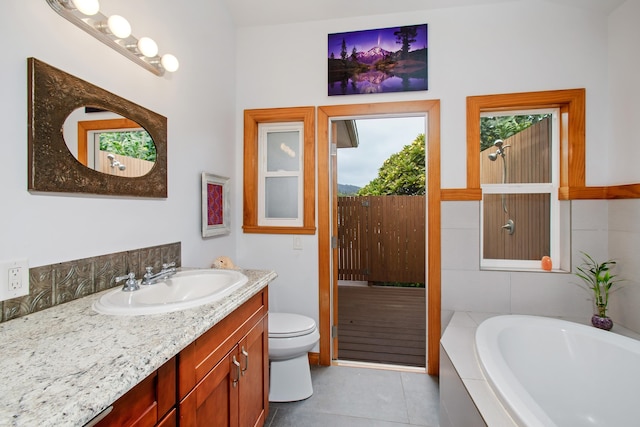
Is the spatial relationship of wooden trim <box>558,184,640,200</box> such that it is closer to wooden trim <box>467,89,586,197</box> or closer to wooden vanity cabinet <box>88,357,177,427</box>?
wooden trim <box>467,89,586,197</box>

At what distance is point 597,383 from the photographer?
1382mm

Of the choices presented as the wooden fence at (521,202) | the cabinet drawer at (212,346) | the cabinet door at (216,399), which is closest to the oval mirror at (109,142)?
the cabinet drawer at (212,346)

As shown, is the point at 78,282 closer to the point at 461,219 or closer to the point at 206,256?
the point at 206,256

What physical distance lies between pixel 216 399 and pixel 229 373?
0.33 feet

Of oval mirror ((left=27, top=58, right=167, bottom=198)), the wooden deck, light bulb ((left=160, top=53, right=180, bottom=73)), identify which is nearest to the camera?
oval mirror ((left=27, top=58, right=167, bottom=198))

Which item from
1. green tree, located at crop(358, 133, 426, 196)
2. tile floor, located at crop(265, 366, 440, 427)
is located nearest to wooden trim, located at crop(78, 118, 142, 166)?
tile floor, located at crop(265, 366, 440, 427)

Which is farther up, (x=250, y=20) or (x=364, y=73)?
(x=250, y=20)

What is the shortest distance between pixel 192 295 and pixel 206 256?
0.60 m

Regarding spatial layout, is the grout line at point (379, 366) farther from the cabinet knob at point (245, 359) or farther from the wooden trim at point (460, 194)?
the wooden trim at point (460, 194)

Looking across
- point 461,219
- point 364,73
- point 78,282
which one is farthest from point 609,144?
point 78,282

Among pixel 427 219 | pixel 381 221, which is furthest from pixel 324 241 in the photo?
pixel 381 221

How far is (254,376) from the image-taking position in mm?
1348

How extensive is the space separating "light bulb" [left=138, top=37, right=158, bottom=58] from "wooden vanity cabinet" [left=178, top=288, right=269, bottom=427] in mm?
1271

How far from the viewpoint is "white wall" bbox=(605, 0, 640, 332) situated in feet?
5.54
